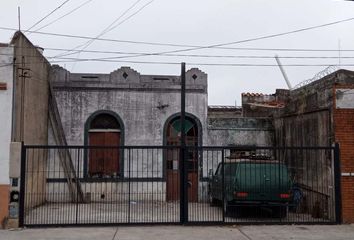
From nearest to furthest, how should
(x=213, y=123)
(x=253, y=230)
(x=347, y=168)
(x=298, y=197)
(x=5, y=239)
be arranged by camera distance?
(x=5, y=239) → (x=253, y=230) → (x=347, y=168) → (x=298, y=197) → (x=213, y=123)

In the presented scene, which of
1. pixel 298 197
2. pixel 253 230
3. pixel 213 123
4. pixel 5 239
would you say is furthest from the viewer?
pixel 213 123

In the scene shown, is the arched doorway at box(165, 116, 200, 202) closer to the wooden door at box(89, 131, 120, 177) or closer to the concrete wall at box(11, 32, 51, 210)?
the wooden door at box(89, 131, 120, 177)

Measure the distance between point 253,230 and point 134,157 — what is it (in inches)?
370

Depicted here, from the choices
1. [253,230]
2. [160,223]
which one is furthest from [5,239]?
[253,230]

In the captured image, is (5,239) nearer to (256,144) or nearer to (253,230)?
(253,230)

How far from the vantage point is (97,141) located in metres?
21.3

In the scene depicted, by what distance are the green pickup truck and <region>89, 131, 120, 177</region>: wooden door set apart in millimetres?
6731

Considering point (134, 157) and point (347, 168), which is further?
point (134, 157)

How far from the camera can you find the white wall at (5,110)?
13219 mm

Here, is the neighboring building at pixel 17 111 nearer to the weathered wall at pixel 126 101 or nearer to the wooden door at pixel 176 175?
the weathered wall at pixel 126 101

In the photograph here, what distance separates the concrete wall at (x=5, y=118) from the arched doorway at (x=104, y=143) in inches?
296

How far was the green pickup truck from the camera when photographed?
14.6m

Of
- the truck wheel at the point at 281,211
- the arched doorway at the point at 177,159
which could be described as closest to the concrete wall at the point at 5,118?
the truck wheel at the point at 281,211

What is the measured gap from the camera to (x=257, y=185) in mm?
14719
